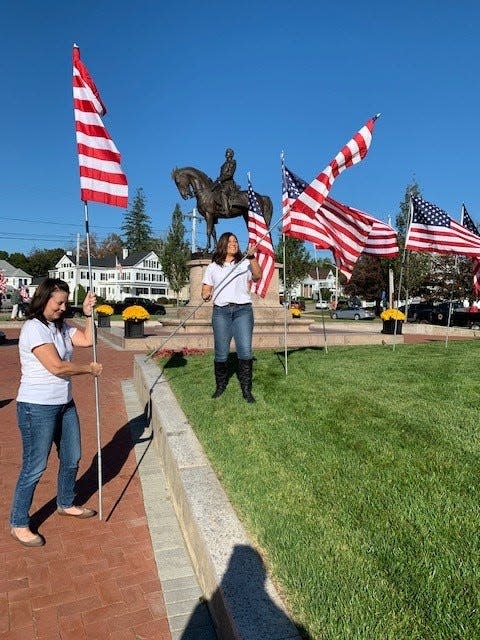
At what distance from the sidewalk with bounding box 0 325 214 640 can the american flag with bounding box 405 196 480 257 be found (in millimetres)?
7454

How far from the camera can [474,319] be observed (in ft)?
96.6

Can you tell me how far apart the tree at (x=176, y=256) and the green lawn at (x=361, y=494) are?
49.2 meters

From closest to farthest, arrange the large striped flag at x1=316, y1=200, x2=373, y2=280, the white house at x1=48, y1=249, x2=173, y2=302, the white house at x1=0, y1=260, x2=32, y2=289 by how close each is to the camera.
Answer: the large striped flag at x1=316, y1=200, x2=373, y2=280 → the white house at x1=48, y1=249, x2=173, y2=302 → the white house at x1=0, y1=260, x2=32, y2=289

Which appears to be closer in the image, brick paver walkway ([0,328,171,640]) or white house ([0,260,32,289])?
brick paver walkway ([0,328,171,640])

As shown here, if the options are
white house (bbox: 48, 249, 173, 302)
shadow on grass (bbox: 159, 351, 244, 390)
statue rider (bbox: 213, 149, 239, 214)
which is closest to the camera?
shadow on grass (bbox: 159, 351, 244, 390)

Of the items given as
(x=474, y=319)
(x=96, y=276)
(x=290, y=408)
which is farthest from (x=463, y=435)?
(x=96, y=276)

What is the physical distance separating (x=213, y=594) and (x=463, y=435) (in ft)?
8.51

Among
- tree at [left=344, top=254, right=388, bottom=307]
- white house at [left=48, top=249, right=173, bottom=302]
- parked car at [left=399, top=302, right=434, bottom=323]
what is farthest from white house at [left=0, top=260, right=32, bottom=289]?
parked car at [left=399, top=302, right=434, bottom=323]

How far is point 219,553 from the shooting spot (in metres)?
2.70

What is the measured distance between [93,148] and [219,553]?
3.56 m

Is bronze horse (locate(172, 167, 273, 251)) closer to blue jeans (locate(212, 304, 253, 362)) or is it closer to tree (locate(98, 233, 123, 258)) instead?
blue jeans (locate(212, 304, 253, 362))

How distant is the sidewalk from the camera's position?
267 centimetres

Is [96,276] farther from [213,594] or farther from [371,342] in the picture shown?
[213,594]

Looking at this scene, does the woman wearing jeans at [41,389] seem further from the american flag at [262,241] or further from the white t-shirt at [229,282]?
the american flag at [262,241]
